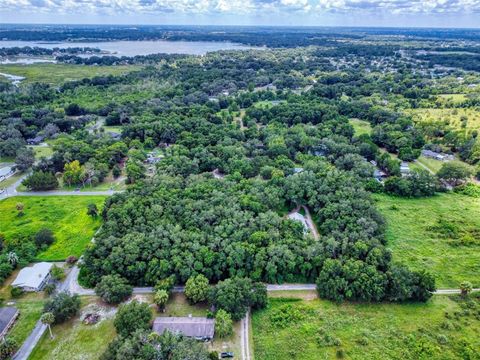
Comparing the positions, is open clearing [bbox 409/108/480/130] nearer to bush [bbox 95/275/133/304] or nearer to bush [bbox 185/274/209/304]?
bush [bbox 185/274/209/304]

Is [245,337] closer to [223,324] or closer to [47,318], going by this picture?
[223,324]

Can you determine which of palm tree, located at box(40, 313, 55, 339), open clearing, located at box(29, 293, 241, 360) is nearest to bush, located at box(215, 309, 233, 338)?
open clearing, located at box(29, 293, 241, 360)

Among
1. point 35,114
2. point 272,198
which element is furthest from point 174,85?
point 272,198

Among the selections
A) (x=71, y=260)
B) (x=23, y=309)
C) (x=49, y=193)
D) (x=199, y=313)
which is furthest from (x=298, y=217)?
(x=49, y=193)

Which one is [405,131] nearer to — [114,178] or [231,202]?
[231,202]

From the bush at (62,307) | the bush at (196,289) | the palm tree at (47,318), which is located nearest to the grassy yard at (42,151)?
the bush at (62,307)

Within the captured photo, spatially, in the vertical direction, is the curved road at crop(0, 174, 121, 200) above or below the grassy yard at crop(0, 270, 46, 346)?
above

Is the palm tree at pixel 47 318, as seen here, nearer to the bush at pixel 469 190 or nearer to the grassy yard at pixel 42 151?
the grassy yard at pixel 42 151
